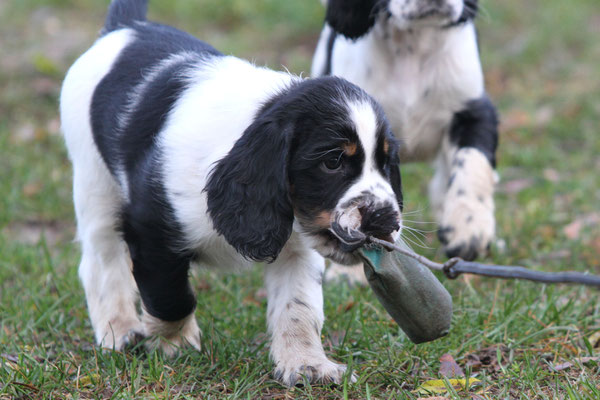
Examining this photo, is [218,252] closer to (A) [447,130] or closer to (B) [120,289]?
(B) [120,289]

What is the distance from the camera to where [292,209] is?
2678 mm

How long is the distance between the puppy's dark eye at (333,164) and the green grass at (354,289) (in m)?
0.65

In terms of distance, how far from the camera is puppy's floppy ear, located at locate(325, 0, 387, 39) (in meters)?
4.04

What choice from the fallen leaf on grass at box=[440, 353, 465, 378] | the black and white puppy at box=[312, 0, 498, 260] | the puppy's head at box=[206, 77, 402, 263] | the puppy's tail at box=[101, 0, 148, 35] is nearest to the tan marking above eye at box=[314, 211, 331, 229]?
the puppy's head at box=[206, 77, 402, 263]

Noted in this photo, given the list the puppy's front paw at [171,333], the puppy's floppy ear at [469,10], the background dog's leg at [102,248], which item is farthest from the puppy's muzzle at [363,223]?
the puppy's floppy ear at [469,10]

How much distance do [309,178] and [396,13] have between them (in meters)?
1.46

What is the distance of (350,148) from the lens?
258cm

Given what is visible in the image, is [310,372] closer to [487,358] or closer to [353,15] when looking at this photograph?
[487,358]

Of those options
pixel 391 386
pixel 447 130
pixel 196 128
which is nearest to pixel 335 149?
pixel 196 128

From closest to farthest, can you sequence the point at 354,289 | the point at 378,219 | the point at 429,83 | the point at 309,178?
the point at 378,219 < the point at 309,178 < the point at 354,289 < the point at 429,83

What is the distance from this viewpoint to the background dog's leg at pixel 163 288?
2.93 m

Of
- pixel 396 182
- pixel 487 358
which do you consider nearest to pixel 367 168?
pixel 396 182

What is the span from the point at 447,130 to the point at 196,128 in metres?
1.68

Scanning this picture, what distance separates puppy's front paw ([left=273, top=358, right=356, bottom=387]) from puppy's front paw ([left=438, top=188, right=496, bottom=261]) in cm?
117
